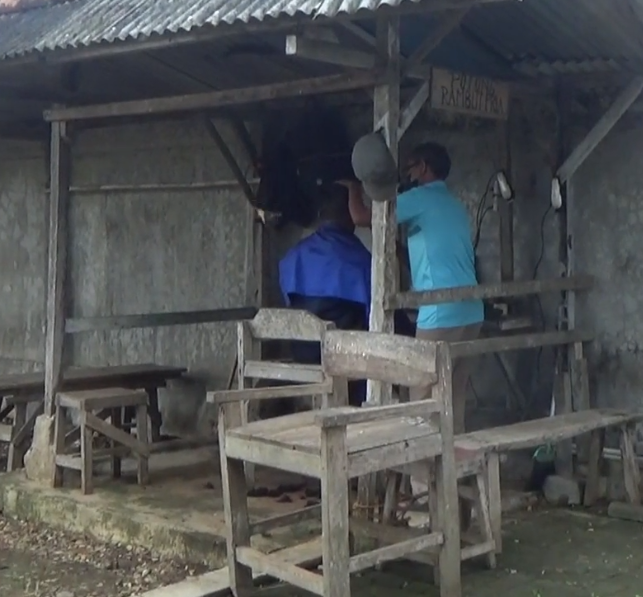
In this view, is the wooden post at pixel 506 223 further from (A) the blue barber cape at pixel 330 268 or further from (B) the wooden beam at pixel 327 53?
(B) the wooden beam at pixel 327 53

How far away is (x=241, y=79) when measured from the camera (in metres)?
7.80

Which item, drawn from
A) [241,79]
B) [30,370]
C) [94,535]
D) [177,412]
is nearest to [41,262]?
[30,370]

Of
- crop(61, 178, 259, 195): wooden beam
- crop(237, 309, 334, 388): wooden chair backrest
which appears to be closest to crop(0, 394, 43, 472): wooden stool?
crop(61, 178, 259, 195): wooden beam

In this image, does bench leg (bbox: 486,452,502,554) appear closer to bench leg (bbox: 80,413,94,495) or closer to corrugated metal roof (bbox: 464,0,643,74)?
corrugated metal roof (bbox: 464,0,643,74)

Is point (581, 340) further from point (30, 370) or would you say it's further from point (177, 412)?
point (30, 370)

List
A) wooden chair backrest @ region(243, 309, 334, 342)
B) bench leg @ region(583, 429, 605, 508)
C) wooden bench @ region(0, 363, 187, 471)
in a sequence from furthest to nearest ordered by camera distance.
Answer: wooden bench @ region(0, 363, 187, 471)
bench leg @ region(583, 429, 605, 508)
wooden chair backrest @ region(243, 309, 334, 342)

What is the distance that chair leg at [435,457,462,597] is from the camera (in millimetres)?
4973

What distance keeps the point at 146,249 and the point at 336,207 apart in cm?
268

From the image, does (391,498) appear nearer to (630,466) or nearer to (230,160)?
(630,466)

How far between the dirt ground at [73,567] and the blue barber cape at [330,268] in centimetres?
220

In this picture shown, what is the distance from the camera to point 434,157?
657 centimetres

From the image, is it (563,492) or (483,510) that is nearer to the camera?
(483,510)

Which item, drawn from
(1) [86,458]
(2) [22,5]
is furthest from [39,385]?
(2) [22,5]

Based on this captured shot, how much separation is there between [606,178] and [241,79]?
268cm
